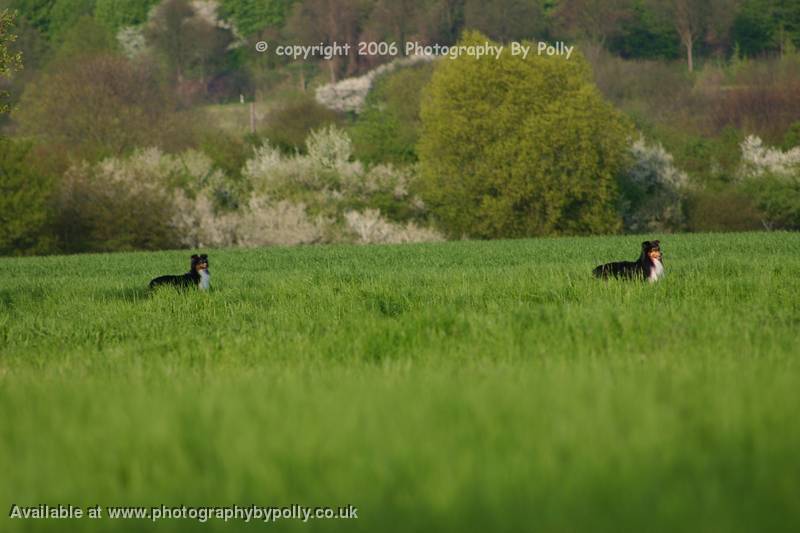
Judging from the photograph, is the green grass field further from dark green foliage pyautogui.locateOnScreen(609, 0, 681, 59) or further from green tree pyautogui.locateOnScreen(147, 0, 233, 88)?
green tree pyautogui.locateOnScreen(147, 0, 233, 88)

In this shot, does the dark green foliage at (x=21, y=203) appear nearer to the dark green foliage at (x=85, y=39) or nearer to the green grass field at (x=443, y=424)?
the green grass field at (x=443, y=424)

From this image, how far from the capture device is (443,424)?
237 inches

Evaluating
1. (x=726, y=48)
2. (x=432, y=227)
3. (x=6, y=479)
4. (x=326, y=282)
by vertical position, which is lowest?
(x=432, y=227)

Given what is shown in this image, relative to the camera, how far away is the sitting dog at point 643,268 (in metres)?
18.3

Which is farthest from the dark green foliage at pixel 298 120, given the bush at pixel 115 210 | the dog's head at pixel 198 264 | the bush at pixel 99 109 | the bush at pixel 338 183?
the dog's head at pixel 198 264

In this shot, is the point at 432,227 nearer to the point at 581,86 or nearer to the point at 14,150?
the point at 581,86

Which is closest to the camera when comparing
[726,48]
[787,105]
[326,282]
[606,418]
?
[606,418]

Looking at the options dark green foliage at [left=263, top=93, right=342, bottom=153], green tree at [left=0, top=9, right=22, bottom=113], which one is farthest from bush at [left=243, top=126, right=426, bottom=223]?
green tree at [left=0, top=9, right=22, bottom=113]

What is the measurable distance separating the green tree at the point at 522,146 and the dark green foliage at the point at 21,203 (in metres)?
21.3

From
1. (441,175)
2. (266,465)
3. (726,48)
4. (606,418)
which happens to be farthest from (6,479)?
(726,48)

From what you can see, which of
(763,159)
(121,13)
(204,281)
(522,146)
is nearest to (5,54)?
(204,281)

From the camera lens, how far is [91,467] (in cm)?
567

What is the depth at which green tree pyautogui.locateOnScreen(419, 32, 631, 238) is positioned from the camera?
65.8m

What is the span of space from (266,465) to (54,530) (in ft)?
3.13
